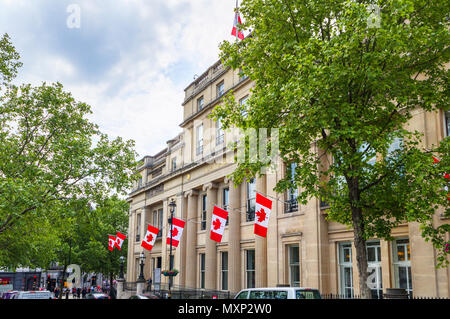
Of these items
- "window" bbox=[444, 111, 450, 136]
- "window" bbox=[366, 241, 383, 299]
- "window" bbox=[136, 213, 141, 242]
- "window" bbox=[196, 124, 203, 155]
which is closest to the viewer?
"window" bbox=[444, 111, 450, 136]

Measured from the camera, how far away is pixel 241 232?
30.0 metres

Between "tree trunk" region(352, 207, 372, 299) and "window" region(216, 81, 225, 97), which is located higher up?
"window" region(216, 81, 225, 97)

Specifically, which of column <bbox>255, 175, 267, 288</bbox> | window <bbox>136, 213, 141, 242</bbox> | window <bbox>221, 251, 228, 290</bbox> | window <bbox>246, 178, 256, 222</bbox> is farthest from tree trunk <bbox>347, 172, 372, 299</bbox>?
window <bbox>136, 213, 141, 242</bbox>

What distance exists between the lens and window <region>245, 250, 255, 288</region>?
28.8 m

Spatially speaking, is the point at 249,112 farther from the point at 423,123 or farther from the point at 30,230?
the point at 30,230

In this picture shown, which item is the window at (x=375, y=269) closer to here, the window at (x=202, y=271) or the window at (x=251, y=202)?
the window at (x=251, y=202)

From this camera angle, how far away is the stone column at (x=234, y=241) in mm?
29016

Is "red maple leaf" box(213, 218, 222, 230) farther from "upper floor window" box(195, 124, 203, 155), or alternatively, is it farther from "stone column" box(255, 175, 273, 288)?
"upper floor window" box(195, 124, 203, 155)

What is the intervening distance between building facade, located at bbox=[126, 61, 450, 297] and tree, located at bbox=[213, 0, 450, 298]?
11.7 feet

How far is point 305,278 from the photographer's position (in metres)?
22.8

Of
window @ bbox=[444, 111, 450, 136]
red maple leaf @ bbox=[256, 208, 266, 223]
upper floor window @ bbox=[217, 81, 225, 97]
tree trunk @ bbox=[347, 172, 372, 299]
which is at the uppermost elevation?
upper floor window @ bbox=[217, 81, 225, 97]

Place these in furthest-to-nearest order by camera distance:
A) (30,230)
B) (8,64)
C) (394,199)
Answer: (30,230) → (8,64) → (394,199)

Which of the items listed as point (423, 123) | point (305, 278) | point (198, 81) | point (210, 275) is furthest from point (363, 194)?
point (198, 81)
